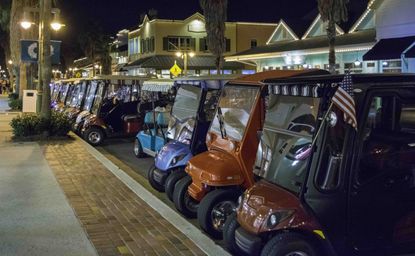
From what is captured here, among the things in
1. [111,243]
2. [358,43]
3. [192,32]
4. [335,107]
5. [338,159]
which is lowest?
[111,243]

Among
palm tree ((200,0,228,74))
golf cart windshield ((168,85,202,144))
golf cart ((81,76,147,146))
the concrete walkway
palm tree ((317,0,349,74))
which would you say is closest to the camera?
the concrete walkway

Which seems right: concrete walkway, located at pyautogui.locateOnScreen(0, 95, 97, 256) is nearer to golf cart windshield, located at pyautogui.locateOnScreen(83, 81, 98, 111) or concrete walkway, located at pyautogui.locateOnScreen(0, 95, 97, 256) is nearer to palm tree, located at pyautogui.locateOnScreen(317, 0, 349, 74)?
golf cart windshield, located at pyautogui.locateOnScreen(83, 81, 98, 111)

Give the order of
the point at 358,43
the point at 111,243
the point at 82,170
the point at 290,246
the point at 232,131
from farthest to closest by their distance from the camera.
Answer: the point at 358,43
the point at 82,170
the point at 232,131
the point at 111,243
the point at 290,246

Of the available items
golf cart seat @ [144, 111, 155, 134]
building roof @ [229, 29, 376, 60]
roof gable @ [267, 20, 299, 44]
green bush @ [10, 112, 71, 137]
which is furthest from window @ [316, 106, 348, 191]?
roof gable @ [267, 20, 299, 44]

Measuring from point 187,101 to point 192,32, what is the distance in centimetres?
4478

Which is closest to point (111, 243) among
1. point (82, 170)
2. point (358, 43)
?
point (82, 170)

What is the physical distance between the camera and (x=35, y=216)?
6777 millimetres

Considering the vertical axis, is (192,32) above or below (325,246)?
above

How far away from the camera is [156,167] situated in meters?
8.27

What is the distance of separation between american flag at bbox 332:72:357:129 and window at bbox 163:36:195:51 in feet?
158

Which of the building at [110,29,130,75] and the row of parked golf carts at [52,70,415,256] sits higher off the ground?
the building at [110,29,130,75]

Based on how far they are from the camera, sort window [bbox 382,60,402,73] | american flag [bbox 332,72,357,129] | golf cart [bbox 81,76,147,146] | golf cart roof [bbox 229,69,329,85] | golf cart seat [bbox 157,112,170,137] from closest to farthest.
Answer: american flag [bbox 332,72,357,129] < golf cart roof [bbox 229,69,329,85] < golf cart seat [bbox 157,112,170,137] < golf cart [bbox 81,76,147,146] < window [bbox 382,60,402,73]

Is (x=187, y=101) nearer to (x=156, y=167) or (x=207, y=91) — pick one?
(x=207, y=91)

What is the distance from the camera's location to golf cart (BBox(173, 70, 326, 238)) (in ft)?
20.5
